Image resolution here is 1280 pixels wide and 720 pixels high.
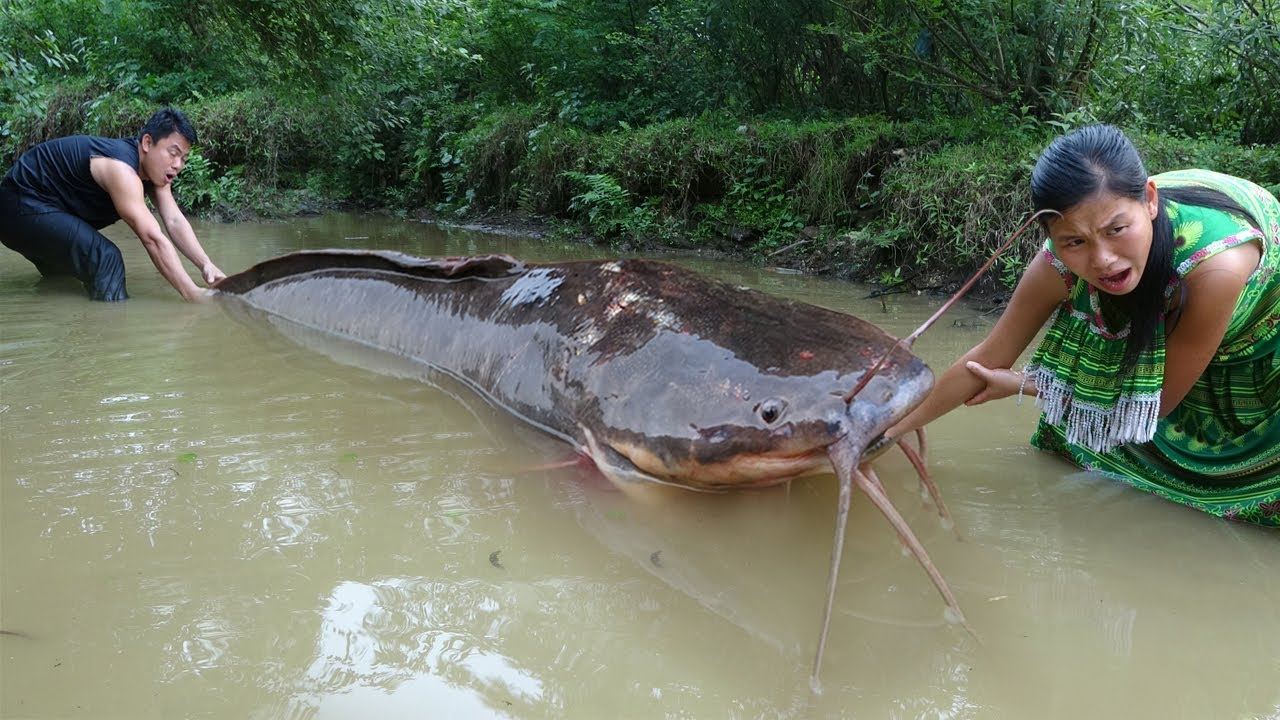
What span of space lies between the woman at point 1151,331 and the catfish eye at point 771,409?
9.9 inches

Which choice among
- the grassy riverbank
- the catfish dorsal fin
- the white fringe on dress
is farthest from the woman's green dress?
the grassy riverbank

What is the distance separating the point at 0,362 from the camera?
3.66m

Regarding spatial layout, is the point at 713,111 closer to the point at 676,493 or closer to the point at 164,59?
the point at 676,493

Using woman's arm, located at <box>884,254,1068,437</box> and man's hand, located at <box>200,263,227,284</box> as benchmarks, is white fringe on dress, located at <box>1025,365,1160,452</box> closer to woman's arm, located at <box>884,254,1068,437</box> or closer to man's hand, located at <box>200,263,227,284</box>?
woman's arm, located at <box>884,254,1068,437</box>

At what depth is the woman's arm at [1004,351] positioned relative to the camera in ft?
7.57

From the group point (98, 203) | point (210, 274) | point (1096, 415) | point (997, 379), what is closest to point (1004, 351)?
point (997, 379)

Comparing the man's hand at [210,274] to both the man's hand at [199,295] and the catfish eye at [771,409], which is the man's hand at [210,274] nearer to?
the man's hand at [199,295]

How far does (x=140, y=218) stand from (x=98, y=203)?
0.65 meters

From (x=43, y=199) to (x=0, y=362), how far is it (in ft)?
6.51

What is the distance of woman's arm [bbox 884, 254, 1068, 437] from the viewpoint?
2.31m

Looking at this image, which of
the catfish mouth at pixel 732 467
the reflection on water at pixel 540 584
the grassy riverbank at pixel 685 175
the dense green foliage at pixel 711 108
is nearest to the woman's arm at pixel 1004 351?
the reflection on water at pixel 540 584

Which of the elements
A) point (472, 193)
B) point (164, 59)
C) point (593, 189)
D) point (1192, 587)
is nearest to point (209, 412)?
point (1192, 587)

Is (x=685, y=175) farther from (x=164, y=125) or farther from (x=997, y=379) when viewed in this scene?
(x=997, y=379)

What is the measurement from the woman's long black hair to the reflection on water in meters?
0.62
